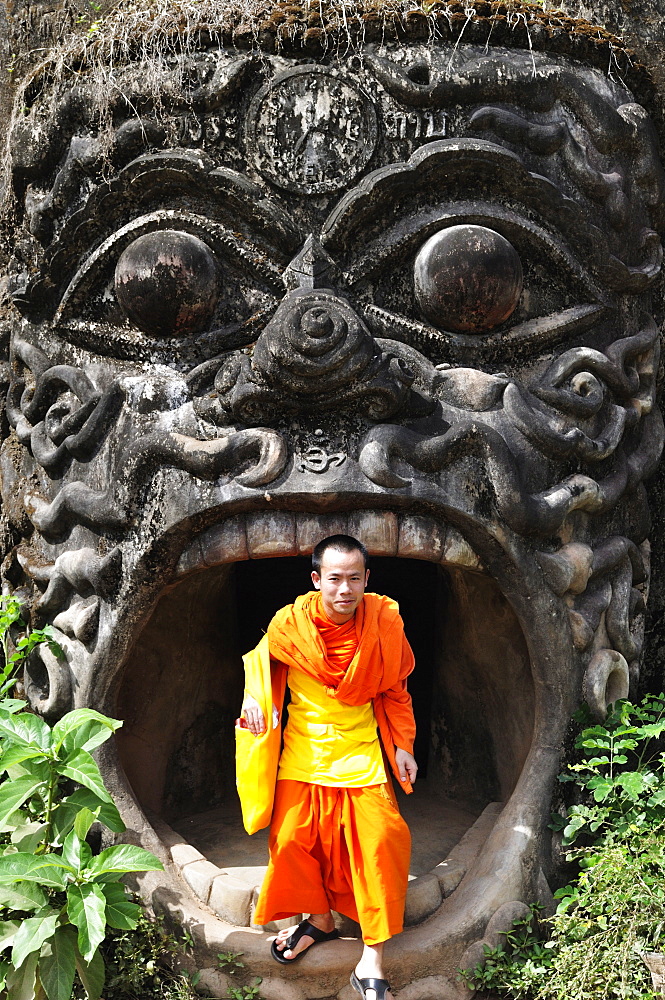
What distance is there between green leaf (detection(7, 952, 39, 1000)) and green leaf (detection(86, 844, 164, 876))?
0.29 metres

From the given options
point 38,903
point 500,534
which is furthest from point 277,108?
point 38,903

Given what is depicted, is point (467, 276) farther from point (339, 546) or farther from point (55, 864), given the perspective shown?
point (55, 864)

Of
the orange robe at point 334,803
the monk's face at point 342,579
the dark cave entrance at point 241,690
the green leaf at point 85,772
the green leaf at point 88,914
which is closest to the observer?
the green leaf at point 88,914

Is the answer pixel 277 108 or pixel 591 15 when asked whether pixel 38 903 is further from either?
pixel 591 15

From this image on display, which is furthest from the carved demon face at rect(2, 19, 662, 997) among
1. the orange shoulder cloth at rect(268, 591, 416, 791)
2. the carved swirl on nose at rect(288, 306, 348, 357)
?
the orange shoulder cloth at rect(268, 591, 416, 791)

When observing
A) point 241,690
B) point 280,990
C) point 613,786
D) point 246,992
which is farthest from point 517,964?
point 241,690

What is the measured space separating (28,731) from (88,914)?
598 millimetres

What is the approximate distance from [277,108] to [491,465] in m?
1.47

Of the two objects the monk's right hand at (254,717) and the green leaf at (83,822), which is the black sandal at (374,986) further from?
the green leaf at (83,822)

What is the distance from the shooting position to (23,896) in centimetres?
293

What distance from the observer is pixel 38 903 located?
294cm

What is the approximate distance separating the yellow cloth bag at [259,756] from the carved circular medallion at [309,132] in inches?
66.1

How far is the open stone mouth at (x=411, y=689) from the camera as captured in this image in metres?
3.48

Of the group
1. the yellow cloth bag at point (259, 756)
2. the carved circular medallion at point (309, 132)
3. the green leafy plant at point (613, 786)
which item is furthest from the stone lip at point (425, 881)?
the carved circular medallion at point (309, 132)
